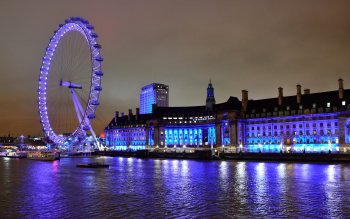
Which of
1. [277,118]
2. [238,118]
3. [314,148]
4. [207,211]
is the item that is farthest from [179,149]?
[207,211]

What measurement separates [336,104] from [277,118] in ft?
56.3

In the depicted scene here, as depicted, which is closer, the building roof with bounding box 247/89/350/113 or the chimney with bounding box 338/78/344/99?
the chimney with bounding box 338/78/344/99

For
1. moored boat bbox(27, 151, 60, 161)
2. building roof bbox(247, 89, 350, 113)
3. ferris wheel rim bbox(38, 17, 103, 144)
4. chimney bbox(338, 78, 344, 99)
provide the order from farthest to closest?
building roof bbox(247, 89, 350, 113), moored boat bbox(27, 151, 60, 161), chimney bbox(338, 78, 344, 99), ferris wheel rim bbox(38, 17, 103, 144)

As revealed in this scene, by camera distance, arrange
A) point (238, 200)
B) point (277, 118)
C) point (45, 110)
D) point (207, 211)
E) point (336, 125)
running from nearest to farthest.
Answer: point (207, 211) → point (238, 200) → point (45, 110) → point (336, 125) → point (277, 118)

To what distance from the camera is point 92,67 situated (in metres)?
78.9

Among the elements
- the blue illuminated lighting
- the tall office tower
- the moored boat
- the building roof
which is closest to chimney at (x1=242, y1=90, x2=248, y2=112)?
the building roof

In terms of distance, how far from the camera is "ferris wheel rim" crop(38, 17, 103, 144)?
7700cm

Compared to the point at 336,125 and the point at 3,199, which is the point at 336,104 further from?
the point at 3,199

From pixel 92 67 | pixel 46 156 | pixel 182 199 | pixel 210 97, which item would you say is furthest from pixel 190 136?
pixel 182 199

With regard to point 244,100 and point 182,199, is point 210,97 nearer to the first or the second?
point 244,100

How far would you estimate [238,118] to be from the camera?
125 meters

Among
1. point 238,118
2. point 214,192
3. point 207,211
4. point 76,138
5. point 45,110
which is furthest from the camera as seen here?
point 238,118

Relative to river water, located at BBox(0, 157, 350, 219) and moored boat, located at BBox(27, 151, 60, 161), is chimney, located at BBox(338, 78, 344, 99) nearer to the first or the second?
river water, located at BBox(0, 157, 350, 219)

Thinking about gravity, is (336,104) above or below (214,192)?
above
